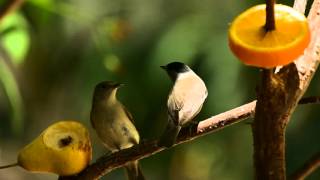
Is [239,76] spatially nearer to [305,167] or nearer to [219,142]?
[219,142]

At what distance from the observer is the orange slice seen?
1.50 ft

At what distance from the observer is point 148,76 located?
1774mm

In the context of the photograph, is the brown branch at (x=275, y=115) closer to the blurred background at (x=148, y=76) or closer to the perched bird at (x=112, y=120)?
the perched bird at (x=112, y=120)

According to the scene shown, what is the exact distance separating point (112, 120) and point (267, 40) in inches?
23.3

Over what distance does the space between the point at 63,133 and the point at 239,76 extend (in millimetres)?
1250

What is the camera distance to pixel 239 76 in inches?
72.4

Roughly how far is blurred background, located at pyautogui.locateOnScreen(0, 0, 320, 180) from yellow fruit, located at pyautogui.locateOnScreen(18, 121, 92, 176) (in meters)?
0.82

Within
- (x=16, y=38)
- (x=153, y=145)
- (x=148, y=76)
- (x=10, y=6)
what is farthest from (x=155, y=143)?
(x=148, y=76)

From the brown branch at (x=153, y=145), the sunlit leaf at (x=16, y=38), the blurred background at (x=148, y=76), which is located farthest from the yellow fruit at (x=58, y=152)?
the blurred background at (x=148, y=76)

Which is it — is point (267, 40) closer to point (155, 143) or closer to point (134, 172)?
point (155, 143)

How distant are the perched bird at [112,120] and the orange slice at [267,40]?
18.7 inches

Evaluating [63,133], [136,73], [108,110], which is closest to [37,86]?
[136,73]

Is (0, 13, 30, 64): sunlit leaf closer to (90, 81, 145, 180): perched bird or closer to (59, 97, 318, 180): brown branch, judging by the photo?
(90, 81, 145, 180): perched bird

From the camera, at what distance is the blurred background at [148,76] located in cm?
180
